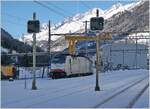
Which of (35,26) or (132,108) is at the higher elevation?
(35,26)

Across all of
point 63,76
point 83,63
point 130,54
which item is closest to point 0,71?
point 63,76

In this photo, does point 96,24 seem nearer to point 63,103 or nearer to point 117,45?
point 63,103

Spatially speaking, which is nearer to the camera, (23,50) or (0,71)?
(0,71)

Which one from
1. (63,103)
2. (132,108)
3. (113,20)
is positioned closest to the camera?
(132,108)

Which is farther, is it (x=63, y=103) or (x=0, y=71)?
(x=0, y=71)

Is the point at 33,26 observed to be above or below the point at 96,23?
below

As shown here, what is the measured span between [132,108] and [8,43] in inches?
3190

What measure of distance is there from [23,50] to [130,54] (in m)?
24.9

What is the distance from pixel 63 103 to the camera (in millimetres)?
21984

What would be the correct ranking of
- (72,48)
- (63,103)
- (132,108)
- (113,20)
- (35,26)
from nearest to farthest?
(132,108) < (63,103) < (35,26) < (72,48) < (113,20)

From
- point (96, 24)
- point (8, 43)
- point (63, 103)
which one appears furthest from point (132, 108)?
point (8, 43)

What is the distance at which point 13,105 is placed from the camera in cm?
2052

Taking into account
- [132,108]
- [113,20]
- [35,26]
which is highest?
[113,20]

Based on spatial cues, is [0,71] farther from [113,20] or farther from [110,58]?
[113,20]
